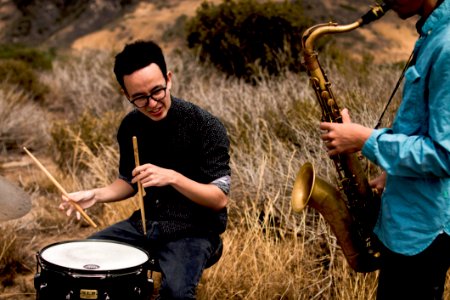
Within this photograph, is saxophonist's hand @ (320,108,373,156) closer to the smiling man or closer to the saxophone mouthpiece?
the saxophone mouthpiece

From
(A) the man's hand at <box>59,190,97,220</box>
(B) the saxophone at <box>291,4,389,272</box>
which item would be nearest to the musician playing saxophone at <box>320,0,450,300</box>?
(B) the saxophone at <box>291,4,389,272</box>

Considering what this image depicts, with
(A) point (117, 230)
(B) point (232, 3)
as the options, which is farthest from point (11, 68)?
(A) point (117, 230)

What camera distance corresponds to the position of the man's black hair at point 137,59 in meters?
2.78

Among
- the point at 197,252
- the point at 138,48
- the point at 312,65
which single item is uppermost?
the point at 138,48

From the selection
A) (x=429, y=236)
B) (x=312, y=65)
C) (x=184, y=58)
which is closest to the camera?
(x=429, y=236)

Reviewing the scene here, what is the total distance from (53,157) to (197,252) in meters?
4.60

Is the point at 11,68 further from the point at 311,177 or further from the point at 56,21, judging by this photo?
the point at 56,21

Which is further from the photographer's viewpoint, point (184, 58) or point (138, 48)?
point (184, 58)

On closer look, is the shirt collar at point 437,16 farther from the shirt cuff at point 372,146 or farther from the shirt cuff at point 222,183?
the shirt cuff at point 222,183

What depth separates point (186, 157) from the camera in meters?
2.96

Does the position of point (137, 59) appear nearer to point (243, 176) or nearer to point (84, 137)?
point (243, 176)

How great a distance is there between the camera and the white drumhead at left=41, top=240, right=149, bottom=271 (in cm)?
243

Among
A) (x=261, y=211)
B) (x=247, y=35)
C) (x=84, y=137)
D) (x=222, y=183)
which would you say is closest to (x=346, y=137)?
(x=222, y=183)

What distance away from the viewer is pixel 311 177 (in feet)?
8.49
